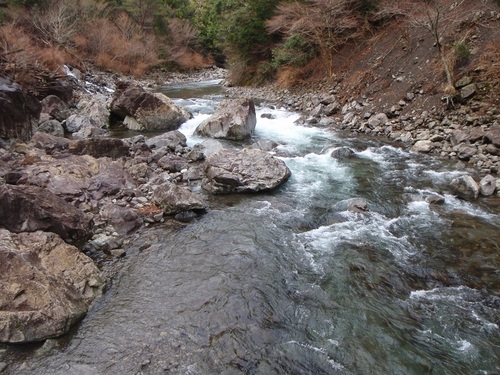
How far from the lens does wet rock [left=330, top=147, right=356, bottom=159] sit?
10148 mm

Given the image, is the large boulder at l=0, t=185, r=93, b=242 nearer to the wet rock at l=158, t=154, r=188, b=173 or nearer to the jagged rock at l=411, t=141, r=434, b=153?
the wet rock at l=158, t=154, r=188, b=173

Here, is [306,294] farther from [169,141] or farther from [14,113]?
[14,113]

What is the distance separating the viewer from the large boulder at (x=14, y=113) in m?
8.98

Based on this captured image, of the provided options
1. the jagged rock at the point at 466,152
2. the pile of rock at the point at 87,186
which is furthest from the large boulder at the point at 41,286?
the jagged rock at the point at 466,152

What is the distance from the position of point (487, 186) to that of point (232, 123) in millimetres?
7580

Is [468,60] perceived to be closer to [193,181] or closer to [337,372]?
[193,181]

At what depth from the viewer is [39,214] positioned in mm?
5285

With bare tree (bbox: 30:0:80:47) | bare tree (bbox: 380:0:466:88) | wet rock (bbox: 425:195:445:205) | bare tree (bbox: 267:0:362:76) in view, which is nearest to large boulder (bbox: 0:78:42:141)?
wet rock (bbox: 425:195:445:205)

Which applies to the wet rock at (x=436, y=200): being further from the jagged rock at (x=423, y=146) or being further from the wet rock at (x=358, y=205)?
the jagged rock at (x=423, y=146)

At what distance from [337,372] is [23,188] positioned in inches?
214

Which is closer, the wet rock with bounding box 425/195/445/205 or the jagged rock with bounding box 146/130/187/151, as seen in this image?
the wet rock with bounding box 425/195/445/205

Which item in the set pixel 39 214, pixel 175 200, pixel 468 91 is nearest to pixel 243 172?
pixel 175 200

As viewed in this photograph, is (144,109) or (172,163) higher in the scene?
(144,109)

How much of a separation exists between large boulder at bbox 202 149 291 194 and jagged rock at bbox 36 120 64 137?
578cm
